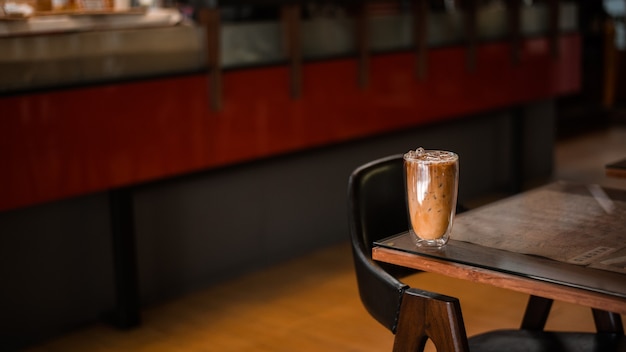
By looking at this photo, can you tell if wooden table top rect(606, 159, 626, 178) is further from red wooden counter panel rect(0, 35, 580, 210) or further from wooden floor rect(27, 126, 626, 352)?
red wooden counter panel rect(0, 35, 580, 210)

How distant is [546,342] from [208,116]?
204 centimetres

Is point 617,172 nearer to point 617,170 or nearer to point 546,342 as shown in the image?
point 617,170

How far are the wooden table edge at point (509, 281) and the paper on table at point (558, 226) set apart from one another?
0.43 feet

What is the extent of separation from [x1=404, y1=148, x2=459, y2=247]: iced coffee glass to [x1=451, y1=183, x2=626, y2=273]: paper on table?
0.10 m

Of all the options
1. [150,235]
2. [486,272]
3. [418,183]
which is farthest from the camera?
[150,235]

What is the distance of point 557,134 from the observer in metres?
7.75

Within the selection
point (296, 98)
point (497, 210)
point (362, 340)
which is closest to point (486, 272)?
point (497, 210)

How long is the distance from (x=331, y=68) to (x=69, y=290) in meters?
1.63

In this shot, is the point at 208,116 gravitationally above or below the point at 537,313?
above

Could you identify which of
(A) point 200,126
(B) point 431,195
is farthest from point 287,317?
(B) point 431,195

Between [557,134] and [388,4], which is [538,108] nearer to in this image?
[388,4]

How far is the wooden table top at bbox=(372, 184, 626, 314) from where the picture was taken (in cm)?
162

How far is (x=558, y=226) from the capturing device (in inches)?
79.1

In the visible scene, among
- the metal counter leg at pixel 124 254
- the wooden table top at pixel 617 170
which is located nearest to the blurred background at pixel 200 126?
the metal counter leg at pixel 124 254
